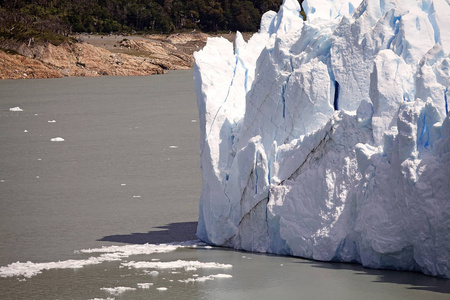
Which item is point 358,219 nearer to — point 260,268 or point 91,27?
point 260,268

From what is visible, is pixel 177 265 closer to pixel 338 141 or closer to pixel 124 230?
pixel 338 141

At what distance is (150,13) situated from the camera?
8188 centimetres

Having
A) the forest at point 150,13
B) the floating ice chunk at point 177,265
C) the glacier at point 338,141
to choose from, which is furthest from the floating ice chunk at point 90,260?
the forest at point 150,13

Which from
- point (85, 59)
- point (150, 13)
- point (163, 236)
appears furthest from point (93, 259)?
point (150, 13)

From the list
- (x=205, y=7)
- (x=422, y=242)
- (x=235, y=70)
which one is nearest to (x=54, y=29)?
(x=205, y=7)

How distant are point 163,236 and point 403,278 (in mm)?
4175

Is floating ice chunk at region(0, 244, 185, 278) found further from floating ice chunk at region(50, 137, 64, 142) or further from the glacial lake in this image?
floating ice chunk at region(50, 137, 64, 142)

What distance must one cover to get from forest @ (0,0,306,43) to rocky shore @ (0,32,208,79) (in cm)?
1329

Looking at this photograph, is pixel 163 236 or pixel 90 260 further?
pixel 163 236

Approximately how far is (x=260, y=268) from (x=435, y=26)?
11.2 feet

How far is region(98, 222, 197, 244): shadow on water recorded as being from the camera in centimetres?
1079

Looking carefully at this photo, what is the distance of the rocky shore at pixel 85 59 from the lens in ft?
157

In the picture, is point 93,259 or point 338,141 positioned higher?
point 338,141

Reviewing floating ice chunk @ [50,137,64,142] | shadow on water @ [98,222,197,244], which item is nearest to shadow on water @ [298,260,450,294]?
shadow on water @ [98,222,197,244]
